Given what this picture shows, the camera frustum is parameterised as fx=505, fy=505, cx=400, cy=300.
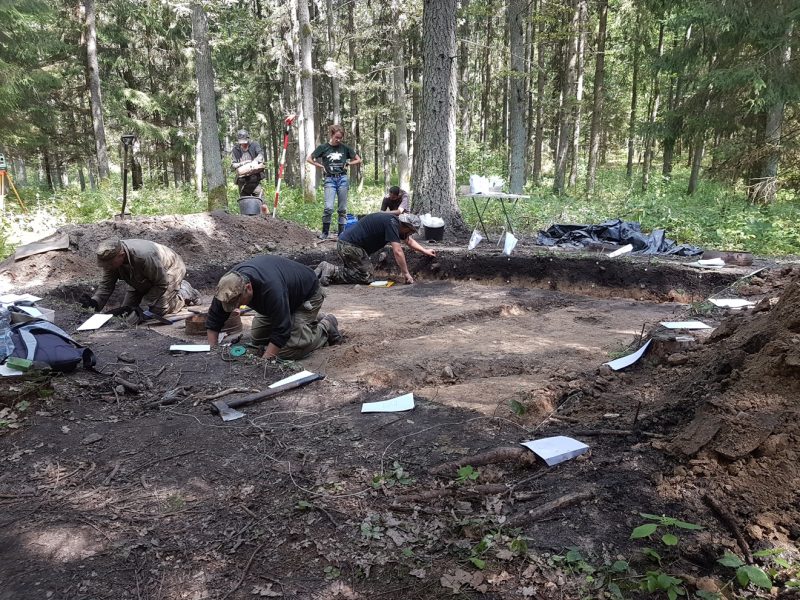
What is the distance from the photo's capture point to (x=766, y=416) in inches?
87.4

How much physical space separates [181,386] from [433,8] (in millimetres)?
8605

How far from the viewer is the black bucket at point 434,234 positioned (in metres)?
9.62

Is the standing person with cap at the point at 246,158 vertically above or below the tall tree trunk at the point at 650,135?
below

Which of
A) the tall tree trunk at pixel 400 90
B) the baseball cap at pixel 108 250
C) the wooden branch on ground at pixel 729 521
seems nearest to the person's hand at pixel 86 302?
the baseball cap at pixel 108 250

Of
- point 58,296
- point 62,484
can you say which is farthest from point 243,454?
point 58,296

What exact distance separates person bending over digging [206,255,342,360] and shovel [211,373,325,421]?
656 millimetres

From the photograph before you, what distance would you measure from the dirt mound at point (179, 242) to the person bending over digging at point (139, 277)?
0.89 meters

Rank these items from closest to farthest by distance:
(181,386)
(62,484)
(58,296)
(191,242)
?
(62,484) < (181,386) < (58,296) < (191,242)

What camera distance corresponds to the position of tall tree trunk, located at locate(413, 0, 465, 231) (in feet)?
31.3

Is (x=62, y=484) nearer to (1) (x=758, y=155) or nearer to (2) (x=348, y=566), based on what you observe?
(2) (x=348, y=566)

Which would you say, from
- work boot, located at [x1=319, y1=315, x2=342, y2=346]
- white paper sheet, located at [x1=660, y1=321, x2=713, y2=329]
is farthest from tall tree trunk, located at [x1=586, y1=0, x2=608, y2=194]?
work boot, located at [x1=319, y1=315, x2=342, y2=346]

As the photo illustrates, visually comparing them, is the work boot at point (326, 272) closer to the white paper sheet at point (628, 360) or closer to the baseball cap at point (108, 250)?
the baseball cap at point (108, 250)

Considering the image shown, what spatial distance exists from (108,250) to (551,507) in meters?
5.21

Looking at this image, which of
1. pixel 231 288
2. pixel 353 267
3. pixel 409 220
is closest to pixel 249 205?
pixel 353 267
